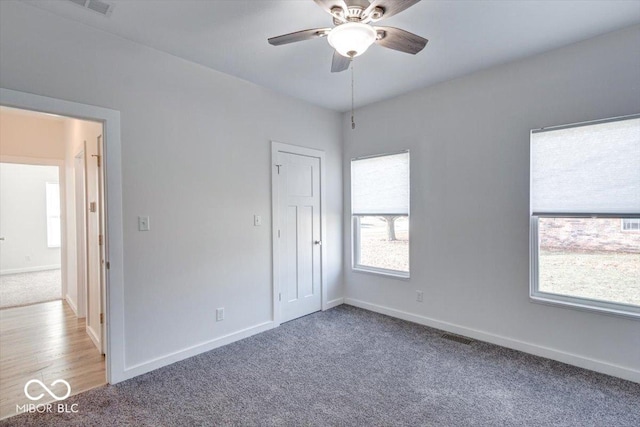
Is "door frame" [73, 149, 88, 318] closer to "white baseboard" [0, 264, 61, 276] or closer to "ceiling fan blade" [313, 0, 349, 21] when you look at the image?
"ceiling fan blade" [313, 0, 349, 21]

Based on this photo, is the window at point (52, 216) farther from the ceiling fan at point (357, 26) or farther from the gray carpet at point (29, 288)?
the ceiling fan at point (357, 26)

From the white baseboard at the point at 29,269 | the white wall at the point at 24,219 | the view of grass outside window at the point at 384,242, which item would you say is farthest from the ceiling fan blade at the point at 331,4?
the white baseboard at the point at 29,269

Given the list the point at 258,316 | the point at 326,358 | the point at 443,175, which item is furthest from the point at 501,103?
the point at 258,316

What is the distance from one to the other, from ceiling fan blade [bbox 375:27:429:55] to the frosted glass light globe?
132 millimetres

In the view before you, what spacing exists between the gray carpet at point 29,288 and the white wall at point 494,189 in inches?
201

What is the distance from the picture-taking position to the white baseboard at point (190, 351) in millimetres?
2584

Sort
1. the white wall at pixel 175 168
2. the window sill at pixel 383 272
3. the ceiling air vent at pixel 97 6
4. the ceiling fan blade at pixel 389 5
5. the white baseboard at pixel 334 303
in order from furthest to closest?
the white baseboard at pixel 334 303
the window sill at pixel 383 272
the white wall at pixel 175 168
the ceiling air vent at pixel 97 6
the ceiling fan blade at pixel 389 5

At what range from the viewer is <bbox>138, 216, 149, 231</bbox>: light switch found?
262 centimetres

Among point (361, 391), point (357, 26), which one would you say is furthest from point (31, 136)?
point (361, 391)

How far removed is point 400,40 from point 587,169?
1.95 m

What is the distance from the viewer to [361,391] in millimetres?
2367

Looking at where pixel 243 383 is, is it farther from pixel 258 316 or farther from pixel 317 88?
pixel 317 88

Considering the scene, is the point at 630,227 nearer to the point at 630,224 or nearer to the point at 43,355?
the point at 630,224

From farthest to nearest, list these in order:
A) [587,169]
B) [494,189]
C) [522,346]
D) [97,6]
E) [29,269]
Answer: [29,269] < [494,189] < [522,346] < [587,169] < [97,6]
